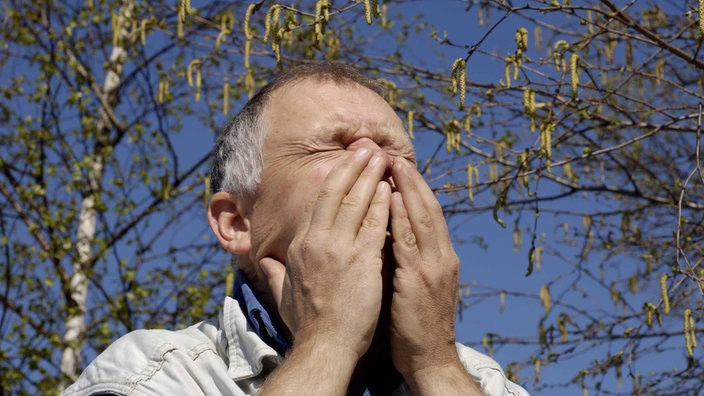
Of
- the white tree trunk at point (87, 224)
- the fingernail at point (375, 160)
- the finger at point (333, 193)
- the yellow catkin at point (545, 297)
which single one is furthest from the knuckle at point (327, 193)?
the white tree trunk at point (87, 224)

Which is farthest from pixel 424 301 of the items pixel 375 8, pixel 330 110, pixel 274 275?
pixel 375 8

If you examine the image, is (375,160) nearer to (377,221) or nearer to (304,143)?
(377,221)

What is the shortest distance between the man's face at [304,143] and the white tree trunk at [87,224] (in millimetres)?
5637

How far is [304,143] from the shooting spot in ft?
8.48

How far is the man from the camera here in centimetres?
211

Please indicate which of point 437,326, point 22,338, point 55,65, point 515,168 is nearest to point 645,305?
point 515,168

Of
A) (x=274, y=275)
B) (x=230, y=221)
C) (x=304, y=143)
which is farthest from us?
(x=230, y=221)

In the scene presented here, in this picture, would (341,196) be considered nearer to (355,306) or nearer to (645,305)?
(355,306)

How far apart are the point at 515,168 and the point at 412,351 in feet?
10.2

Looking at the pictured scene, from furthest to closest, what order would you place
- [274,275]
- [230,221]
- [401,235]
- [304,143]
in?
1. [230,221]
2. [304,143]
3. [274,275]
4. [401,235]

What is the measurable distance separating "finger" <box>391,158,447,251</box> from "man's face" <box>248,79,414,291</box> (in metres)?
0.16

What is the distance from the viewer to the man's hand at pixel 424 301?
7.11 ft

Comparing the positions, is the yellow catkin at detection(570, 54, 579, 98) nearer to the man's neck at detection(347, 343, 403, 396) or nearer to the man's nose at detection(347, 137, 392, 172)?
the man's nose at detection(347, 137, 392, 172)

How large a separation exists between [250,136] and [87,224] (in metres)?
6.98
